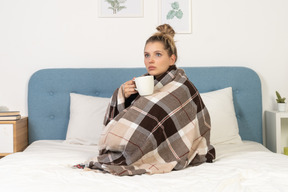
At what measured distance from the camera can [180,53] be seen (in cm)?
266

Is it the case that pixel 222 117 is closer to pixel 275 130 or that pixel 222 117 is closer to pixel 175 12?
pixel 275 130

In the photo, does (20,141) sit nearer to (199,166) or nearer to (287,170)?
(199,166)

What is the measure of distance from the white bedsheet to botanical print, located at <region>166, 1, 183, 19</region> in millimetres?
1355

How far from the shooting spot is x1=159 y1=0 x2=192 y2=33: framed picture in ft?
8.69

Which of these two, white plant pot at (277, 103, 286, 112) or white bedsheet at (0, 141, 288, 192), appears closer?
white bedsheet at (0, 141, 288, 192)

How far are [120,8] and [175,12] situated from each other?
1.43 feet

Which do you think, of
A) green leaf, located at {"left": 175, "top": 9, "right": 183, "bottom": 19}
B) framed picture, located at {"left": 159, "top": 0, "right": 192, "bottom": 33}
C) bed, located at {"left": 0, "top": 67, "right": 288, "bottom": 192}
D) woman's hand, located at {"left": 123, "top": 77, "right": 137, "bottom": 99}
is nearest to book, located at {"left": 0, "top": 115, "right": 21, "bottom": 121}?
bed, located at {"left": 0, "top": 67, "right": 288, "bottom": 192}

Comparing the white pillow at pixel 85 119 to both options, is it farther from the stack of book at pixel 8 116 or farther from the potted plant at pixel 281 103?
the potted plant at pixel 281 103

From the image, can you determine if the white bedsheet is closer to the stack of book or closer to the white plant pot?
the stack of book

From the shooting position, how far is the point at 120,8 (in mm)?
2650

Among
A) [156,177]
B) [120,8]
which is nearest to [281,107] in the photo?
[120,8]

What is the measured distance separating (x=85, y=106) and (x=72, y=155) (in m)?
0.65

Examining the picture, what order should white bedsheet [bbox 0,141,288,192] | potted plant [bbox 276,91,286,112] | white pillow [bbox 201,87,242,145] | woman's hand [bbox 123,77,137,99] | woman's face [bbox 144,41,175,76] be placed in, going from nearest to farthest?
white bedsheet [bbox 0,141,288,192], woman's hand [bbox 123,77,137,99], woman's face [bbox 144,41,175,76], white pillow [bbox 201,87,242,145], potted plant [bbox 276,91,286,112]

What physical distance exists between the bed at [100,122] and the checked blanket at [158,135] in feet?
0.25
